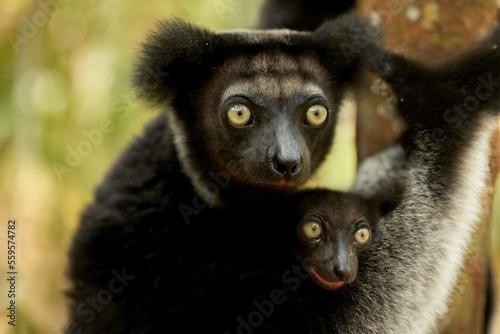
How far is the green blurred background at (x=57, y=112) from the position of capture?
5.26 m

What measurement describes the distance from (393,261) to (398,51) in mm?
1232

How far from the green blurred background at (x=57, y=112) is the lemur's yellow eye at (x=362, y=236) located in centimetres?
231

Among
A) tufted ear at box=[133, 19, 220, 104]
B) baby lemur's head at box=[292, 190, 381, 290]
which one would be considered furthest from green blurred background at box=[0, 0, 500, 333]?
baby lemur's head at box=[292, 190, 381, 290]

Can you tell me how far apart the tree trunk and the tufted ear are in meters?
1.00

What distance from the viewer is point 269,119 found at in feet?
9.11

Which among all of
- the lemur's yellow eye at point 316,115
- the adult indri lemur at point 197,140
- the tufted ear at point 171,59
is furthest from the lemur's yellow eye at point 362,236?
the tufted ear at point 171,59

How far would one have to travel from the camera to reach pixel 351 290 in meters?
3.11

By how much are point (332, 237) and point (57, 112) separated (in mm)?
3954

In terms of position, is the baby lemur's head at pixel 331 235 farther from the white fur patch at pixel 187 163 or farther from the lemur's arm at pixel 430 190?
the white fur patch at pixel 187 163

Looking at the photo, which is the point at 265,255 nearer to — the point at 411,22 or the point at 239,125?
the point at 239,125

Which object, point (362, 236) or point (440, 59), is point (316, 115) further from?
point (440, 59)

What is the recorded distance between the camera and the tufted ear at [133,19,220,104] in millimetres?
2928

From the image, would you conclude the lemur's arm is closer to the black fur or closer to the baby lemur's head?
the baby lemur's head

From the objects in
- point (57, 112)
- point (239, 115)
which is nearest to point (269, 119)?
point (239, 115)
